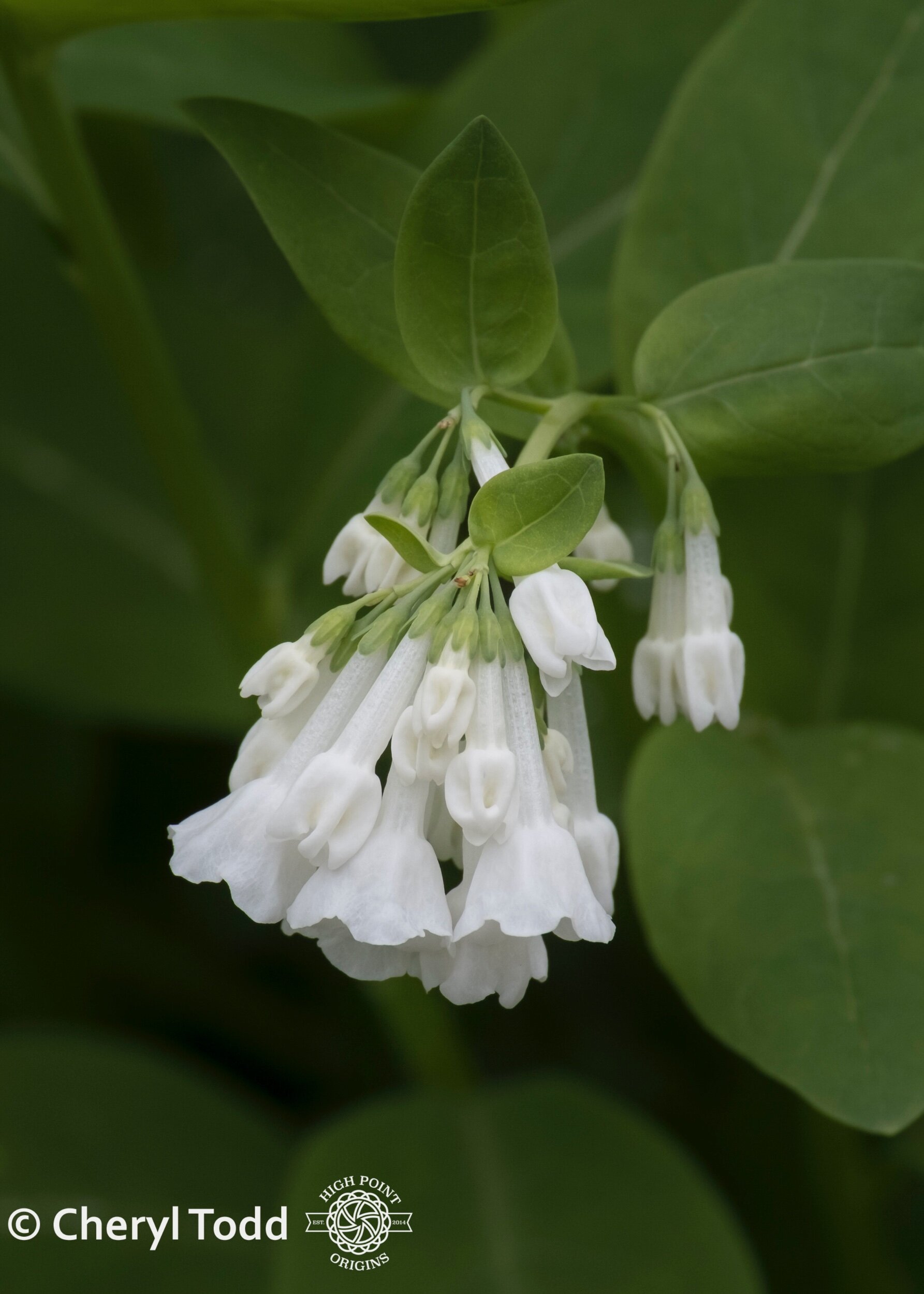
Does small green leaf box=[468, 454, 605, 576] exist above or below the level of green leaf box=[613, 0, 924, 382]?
below

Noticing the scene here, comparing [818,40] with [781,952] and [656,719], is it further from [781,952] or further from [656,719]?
[781,952]

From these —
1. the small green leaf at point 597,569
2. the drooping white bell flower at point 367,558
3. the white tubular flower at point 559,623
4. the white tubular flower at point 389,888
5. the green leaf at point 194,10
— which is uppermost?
the green leaf at point 194,10

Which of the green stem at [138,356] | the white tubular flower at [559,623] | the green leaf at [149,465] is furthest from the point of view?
the green leaf at [149,465]

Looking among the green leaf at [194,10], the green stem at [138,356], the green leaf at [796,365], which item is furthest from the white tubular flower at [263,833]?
the green stem at [138,356]

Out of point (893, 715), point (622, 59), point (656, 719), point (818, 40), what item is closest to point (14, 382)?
point (622, 59)

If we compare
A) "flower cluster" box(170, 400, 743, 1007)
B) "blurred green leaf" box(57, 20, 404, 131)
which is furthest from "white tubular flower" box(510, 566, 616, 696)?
"blurred green leaf" box(57, 20, 404, 131)

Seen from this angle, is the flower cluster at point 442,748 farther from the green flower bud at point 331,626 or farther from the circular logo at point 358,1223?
the circular logo at point 358,1223

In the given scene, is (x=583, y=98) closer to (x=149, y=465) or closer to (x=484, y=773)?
(x=149, y=465)

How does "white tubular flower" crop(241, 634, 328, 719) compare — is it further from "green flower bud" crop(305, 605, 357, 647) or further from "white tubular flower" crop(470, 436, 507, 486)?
"white tubular flower" crop(470, 436, 507, 486)
